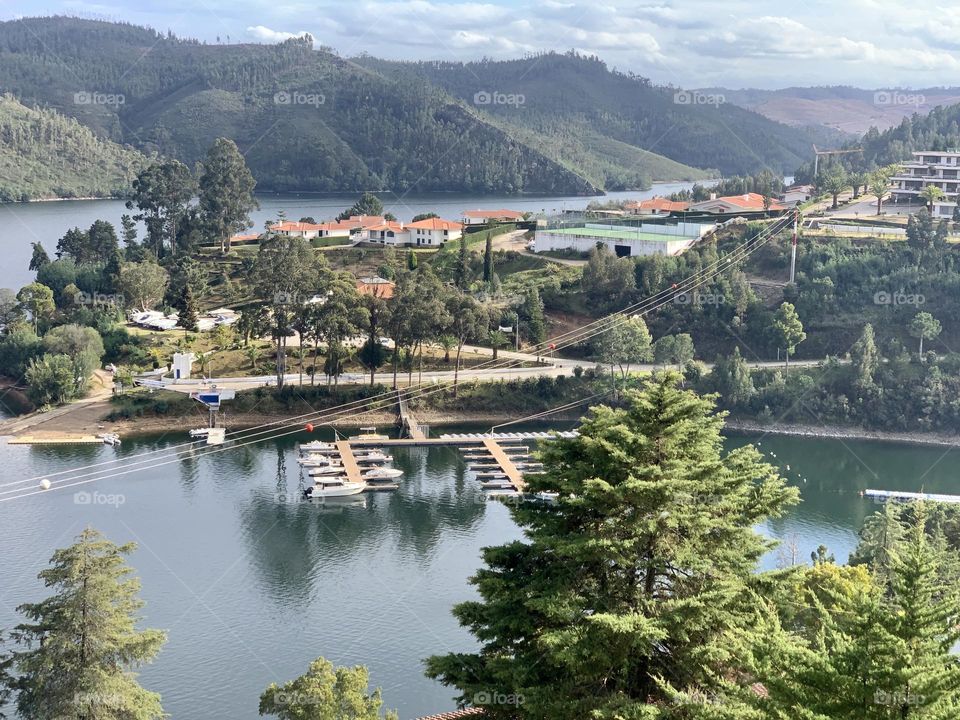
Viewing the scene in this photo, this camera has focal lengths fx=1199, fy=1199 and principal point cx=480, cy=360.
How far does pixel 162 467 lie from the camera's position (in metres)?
25.4

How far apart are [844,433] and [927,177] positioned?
15.9 metres

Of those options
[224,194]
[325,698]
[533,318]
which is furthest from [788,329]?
[325,698]

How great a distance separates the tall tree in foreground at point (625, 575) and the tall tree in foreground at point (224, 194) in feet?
104

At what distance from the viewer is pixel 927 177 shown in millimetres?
41594

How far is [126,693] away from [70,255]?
101 feet

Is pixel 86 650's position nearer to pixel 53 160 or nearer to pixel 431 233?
pixel 431 233

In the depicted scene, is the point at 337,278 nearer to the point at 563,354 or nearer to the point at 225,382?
the point at 225,382

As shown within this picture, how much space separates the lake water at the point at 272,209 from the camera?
179ft

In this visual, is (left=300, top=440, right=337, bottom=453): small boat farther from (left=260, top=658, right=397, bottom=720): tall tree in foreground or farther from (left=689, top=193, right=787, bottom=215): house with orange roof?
(left=689, top=193, right=787, bottom=215): house with orange roof

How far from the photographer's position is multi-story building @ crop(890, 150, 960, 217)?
41094mm

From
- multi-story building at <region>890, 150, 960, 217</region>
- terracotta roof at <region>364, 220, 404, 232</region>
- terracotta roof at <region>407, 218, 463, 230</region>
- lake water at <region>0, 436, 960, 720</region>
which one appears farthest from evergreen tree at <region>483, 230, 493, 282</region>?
multi-story building at <region>890, 150, 960, 217</region>

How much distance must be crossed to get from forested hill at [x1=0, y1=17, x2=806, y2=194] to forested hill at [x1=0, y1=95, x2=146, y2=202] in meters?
5.29

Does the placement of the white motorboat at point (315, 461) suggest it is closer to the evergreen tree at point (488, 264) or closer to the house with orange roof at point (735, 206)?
the evergreen tree at point (488, 264)

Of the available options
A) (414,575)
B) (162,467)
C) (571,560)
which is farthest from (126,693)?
(162,467)
